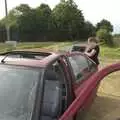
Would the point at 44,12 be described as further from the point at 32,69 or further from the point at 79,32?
the point at 32,69

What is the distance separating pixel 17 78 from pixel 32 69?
20 cm

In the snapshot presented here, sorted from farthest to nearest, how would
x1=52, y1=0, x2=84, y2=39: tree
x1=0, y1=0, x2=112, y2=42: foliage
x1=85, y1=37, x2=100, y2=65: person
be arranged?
1. x1=52, y1=0, x2=84, y2=39: tree
2. x1=0, y1=0, x2=112, y2=42: foliage
3. x1=85, y1=37, x2=100, y2=65: person

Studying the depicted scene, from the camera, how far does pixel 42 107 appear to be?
4.49 meters

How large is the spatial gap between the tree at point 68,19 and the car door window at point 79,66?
50444mm

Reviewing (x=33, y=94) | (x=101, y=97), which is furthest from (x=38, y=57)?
(x=101, y=97)

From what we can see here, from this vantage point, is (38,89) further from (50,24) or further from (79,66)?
(50,24)

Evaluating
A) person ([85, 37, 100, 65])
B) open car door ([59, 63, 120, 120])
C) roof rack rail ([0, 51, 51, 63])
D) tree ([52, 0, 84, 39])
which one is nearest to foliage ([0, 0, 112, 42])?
tree ([52, 0, 84, 39])

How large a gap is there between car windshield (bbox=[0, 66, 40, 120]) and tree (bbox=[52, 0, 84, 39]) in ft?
175

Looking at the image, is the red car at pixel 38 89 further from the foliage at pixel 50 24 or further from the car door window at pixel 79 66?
the foliage at pixel 50 24

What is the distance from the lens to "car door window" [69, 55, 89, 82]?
6502 mm

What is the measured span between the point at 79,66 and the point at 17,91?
257cm

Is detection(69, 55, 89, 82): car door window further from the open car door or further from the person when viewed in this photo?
the person

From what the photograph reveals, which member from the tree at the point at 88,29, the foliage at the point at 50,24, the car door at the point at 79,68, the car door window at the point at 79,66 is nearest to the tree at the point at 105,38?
the foliage at the point at 50,24

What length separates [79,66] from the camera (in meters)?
7.16
